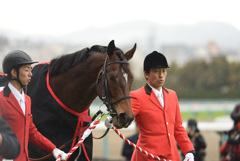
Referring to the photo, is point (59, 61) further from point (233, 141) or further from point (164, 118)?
point (233, 141)

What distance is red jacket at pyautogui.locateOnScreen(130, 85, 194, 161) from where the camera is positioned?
3.63 m

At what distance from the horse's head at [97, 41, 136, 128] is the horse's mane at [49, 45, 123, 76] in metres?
0.30

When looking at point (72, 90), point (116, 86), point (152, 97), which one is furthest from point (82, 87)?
point (152, 97)

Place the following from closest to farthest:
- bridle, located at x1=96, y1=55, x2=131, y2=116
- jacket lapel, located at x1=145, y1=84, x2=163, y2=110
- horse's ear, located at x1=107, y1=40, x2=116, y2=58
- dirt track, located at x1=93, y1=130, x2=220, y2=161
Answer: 1. bridle, located at x1=96, y1=55, x2=131, y2=116
2. horse's ear, located at x1=107, y1=40, x2=116, y2=58
3. jacket lapel, located at x1=145, y1=84, x2=163, y2=110
4. dirt track, located at x1=93, y1=130, x2=220, y2=161

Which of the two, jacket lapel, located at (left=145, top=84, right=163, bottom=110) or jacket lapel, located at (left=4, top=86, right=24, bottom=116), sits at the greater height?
jacket lapel, located at (left=4, top=86, right=24, bottom=116)

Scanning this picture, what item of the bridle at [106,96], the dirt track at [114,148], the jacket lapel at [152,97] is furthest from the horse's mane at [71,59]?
the dirt track at [114,148]

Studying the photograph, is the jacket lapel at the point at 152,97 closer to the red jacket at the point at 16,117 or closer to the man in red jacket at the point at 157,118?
the man in red jacket at the point at 157,118

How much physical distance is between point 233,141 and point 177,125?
239cm

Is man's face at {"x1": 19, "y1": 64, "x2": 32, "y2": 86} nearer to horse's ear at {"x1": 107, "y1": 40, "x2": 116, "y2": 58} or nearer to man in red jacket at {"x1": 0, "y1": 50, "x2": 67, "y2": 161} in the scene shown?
man in red jacket at {"x1": 0, "y1": 50, "x2": 67, "y2": 161}

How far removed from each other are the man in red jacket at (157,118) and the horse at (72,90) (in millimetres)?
319

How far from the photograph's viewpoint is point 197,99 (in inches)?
1270

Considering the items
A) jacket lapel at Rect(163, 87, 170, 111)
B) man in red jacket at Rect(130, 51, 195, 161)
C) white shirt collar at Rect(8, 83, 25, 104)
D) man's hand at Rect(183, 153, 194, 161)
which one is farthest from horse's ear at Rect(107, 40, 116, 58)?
man's hand at Rect(183, 153, 194, 161)

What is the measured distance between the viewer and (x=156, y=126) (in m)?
3.66

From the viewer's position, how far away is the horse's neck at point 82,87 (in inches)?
144
